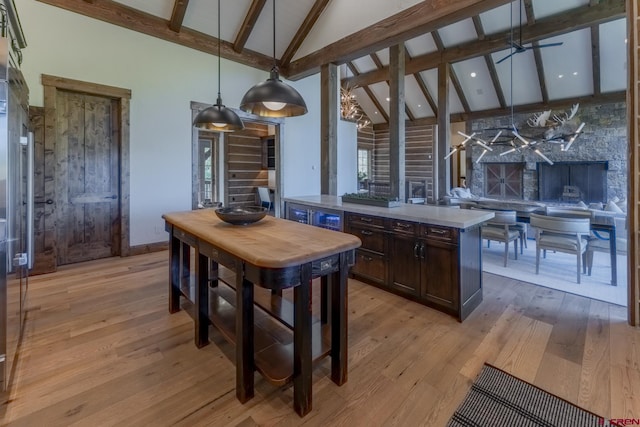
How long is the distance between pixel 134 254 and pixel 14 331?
2.65 metres

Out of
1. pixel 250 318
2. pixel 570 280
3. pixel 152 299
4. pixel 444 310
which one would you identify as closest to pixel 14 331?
pixel 152 299

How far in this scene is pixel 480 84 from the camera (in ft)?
29.6

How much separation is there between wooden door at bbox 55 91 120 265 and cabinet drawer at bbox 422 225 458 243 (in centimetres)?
440

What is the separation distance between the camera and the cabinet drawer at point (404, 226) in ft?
9.79

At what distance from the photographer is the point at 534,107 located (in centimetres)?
915

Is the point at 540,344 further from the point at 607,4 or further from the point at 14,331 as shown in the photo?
the point at 607,4

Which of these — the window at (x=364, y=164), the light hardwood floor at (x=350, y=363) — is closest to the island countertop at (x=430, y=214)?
the light hardwood floor at (x=350, y=363)

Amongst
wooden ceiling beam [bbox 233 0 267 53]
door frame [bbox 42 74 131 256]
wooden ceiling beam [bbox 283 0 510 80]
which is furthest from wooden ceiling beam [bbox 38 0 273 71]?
wooden ceiling beam [bbox 283 0 510 80]

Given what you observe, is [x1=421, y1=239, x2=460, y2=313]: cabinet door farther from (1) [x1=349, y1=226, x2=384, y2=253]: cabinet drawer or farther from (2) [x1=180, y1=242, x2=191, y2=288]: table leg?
(2) [x1=180, y1=242, x2=191, y2=288]: table leg

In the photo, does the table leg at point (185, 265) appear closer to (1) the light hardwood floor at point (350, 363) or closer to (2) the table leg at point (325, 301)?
(1) the light hardwood floor at point (350, 363)

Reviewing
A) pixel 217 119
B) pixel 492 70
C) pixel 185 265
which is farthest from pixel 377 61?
pixel 185 265

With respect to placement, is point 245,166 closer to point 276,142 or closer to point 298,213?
point 276,142

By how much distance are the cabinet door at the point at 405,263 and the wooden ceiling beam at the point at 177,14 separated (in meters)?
4.57

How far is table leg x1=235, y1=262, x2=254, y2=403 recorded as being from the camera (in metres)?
1.73
